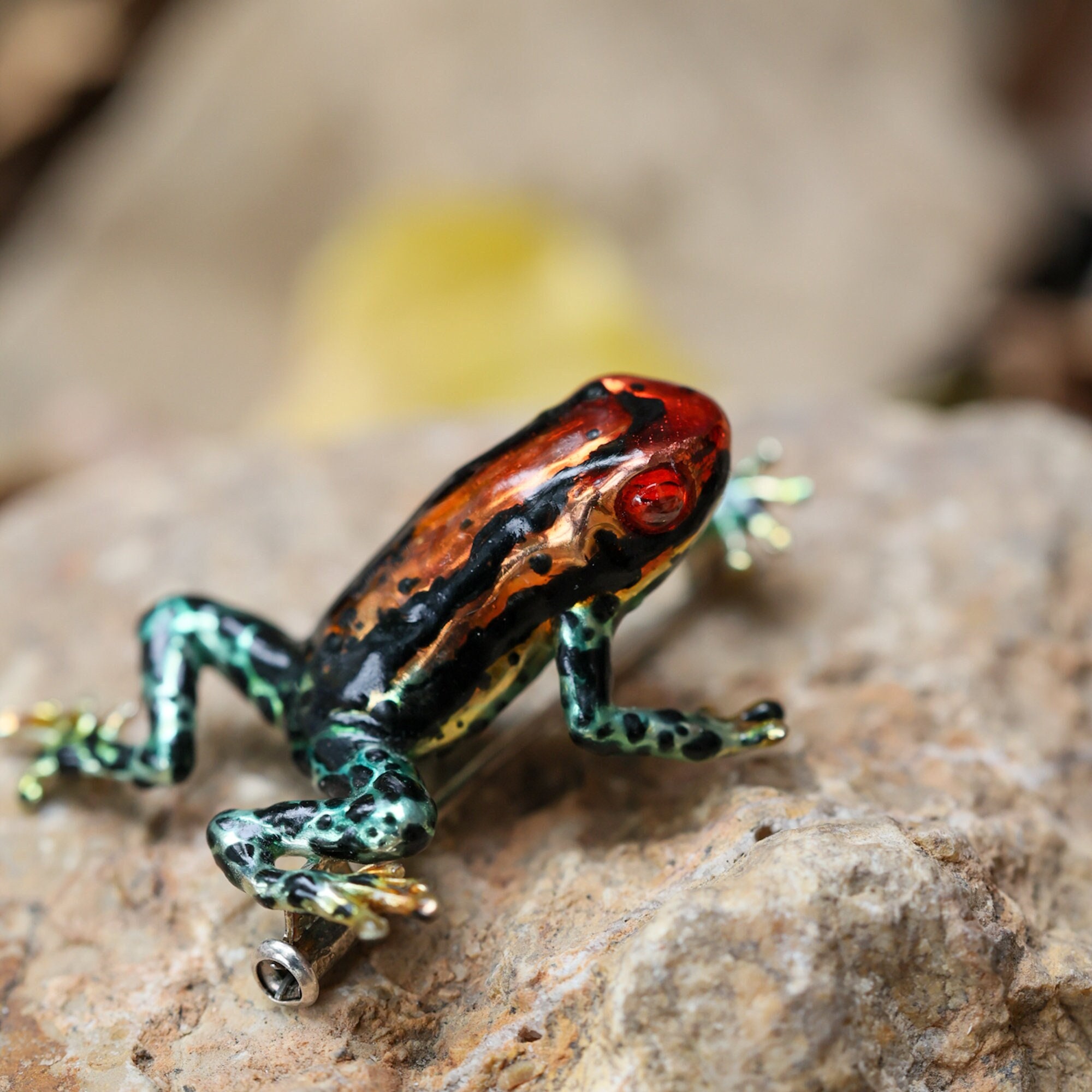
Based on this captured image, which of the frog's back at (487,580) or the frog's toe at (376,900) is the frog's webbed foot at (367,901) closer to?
the frog's toe at (376,900)

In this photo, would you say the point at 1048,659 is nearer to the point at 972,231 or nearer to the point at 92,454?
the point at 972,231

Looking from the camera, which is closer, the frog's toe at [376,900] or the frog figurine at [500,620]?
the frog's toe at [376,900]

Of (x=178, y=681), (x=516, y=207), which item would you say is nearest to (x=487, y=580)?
(x=178, y=681)

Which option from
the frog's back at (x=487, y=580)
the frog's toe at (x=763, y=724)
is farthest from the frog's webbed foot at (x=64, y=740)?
the frog's toe at (x=763, y=724)

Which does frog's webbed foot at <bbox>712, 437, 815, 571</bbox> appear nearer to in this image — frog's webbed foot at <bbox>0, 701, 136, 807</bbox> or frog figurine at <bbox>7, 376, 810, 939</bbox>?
frog figurine at <bbox>7, 376, 810, 939</bbox>

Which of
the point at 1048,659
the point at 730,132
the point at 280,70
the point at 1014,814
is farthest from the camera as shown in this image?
the point at 280,70

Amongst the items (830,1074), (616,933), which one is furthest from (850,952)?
(616,933)
